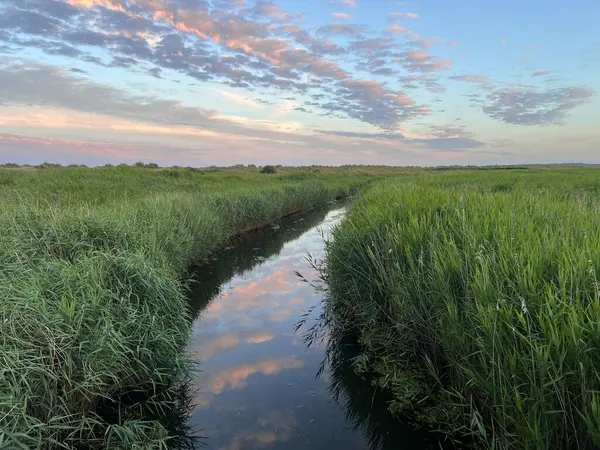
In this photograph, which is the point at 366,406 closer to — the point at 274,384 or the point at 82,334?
the point at 274,384

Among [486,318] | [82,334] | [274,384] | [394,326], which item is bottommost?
[274,384]

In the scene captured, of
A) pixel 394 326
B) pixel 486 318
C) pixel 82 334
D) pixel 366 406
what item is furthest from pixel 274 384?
pixel 486 318

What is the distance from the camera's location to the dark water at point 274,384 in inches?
166

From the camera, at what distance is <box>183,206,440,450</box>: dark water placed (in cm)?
421

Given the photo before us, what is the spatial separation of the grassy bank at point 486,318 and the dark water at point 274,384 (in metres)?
0.40

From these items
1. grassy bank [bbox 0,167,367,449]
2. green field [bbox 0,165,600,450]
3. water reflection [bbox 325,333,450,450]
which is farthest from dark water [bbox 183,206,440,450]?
grassy bank [bbox 0,167,367,449]

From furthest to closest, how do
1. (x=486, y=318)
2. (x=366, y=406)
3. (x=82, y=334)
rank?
(x=366, y=406)
(x=82, y=334)
(x=486, y=318)

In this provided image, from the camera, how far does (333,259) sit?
723 cm

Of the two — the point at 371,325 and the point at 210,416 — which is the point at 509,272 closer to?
the point at 371,325

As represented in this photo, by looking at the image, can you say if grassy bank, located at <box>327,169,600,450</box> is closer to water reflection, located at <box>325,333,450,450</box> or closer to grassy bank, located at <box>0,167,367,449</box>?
water reflection, located at <box>325,333,450,450</box>

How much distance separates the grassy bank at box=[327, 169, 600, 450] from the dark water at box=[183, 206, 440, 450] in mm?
400

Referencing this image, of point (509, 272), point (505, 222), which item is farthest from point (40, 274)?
point (505, 222)

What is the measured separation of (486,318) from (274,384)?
3297mm

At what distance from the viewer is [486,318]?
113 inches
